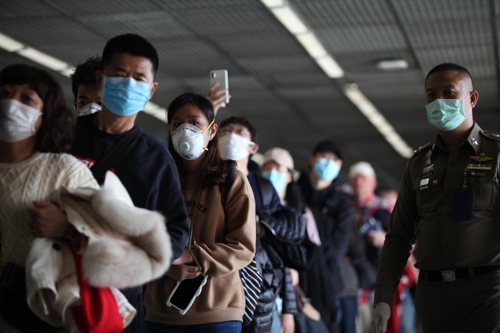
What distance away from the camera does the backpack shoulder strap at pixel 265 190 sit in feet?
17.0

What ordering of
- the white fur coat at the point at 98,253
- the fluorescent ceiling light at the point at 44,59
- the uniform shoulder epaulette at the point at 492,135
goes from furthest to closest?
the fluorescent ceiling light at the point at 44,59 < the uniform shoulder epaulette at the point at 492,135 < the white fur coat at the point at 98,253

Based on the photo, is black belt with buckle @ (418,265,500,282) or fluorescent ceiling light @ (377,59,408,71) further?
fluorescent ceiling light @ (377,59,408,71)

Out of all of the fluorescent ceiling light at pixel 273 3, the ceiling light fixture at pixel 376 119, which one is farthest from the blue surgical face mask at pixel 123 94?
the ceiling light fixture at pixel 376 119

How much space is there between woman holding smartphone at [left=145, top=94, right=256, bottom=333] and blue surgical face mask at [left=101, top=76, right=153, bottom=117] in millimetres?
718

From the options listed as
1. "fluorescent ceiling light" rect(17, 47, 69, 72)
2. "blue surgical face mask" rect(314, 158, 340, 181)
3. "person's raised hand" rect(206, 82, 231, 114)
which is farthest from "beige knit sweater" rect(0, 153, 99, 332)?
"fluorescent ceiling light" rect(17, 47, 69, 72)

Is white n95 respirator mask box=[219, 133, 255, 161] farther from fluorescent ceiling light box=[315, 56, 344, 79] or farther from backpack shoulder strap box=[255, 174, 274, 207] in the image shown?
fluorescent ceiling light box=[315, 56, 344, 79]

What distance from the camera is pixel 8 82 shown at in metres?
3.00

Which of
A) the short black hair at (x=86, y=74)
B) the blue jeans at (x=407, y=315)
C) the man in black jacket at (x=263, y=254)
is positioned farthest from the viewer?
the blue jeans at (x=407, y=315)

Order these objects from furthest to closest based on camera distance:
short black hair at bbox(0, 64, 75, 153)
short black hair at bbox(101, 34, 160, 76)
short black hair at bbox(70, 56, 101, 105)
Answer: short black hair at bbox(70, 56, 101, 105) → short black hair at bbox(101, 34, 160, 76) → short black hair at bbox(0, 64, 75, 153)

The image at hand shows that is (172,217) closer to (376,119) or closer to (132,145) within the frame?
(132,145)

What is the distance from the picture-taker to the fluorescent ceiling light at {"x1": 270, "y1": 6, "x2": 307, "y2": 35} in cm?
794

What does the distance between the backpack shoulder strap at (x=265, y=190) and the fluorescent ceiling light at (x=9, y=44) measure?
5061 mm

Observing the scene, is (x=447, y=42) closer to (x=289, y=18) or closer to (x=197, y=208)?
(x=289, y=18)

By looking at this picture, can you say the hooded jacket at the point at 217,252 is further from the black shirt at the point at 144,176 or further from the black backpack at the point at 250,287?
the black shirt at the point at 144,176
